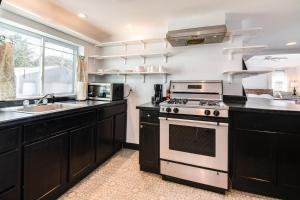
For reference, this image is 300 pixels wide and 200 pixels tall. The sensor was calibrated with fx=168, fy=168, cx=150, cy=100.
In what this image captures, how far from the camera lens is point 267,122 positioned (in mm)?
1867

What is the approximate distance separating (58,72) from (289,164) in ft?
11.1

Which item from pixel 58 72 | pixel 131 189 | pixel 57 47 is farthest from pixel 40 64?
pixel 131 189

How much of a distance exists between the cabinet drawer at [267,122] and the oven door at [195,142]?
0.22 metres

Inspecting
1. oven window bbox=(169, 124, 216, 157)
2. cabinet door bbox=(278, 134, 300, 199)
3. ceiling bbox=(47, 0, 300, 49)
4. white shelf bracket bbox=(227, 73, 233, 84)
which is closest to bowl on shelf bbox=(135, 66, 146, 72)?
ceiling bbox=(47, 0, 300, 49)

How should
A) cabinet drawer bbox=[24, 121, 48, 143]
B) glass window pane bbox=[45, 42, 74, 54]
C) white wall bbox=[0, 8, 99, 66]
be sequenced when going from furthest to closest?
glass window pane bbox=[45, 42, 74, 54]
white wall bbox=[0, 8, 99, 66]
cabinet drawer bbox=[24, 121, 48, 143]

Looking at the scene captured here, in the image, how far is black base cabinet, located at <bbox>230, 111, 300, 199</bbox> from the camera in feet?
5.88

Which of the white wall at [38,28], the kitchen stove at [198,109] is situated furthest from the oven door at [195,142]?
the white wall at [38,28]

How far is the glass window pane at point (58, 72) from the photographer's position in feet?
8.47

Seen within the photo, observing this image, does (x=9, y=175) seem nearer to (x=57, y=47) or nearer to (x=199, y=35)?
(x=57, y=47)

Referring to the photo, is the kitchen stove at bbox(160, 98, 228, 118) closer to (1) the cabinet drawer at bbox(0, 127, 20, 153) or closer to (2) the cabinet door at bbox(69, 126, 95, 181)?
(2) the cabinet door at bbox(69, 126, 95, 181)

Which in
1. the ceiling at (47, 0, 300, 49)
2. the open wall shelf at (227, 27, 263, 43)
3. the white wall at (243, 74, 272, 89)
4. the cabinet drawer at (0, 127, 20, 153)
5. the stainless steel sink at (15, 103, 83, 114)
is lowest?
the cabinet drawer at (0, 127, 20, 153)

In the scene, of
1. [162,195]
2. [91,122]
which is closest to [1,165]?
[91,122]

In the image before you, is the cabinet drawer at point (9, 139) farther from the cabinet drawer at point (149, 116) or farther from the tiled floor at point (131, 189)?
the cabinet drawer at point (149, 116)

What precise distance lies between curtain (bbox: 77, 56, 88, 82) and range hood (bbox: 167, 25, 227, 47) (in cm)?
159
